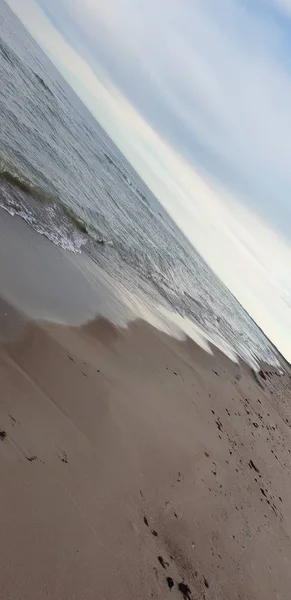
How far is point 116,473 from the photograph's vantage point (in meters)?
6.36

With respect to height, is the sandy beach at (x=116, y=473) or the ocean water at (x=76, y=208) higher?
the ocean water at (x=76, y=208)

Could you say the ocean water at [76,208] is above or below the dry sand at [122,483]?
above

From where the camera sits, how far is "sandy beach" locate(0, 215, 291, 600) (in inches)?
191

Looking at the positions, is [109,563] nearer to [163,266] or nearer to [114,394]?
[114,394]

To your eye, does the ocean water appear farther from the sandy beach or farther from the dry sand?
the dry sand

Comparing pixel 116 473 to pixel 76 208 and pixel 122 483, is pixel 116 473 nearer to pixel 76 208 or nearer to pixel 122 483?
pixel 122 483

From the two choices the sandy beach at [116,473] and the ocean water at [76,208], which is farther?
the ocean water at [76,208]

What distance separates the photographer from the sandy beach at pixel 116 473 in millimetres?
4840

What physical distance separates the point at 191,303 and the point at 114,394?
14.6 m

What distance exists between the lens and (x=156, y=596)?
525 centimetres

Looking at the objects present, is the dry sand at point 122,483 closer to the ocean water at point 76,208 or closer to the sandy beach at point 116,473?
the sandy beach at point 116,473

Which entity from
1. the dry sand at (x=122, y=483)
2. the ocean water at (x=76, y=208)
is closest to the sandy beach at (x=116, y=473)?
the dry sand at (x=122, y=483)

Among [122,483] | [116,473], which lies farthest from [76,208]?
[122,483]

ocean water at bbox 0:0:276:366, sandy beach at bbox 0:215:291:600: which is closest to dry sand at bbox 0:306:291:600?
sandy beach at bbox 0:215:291:600
